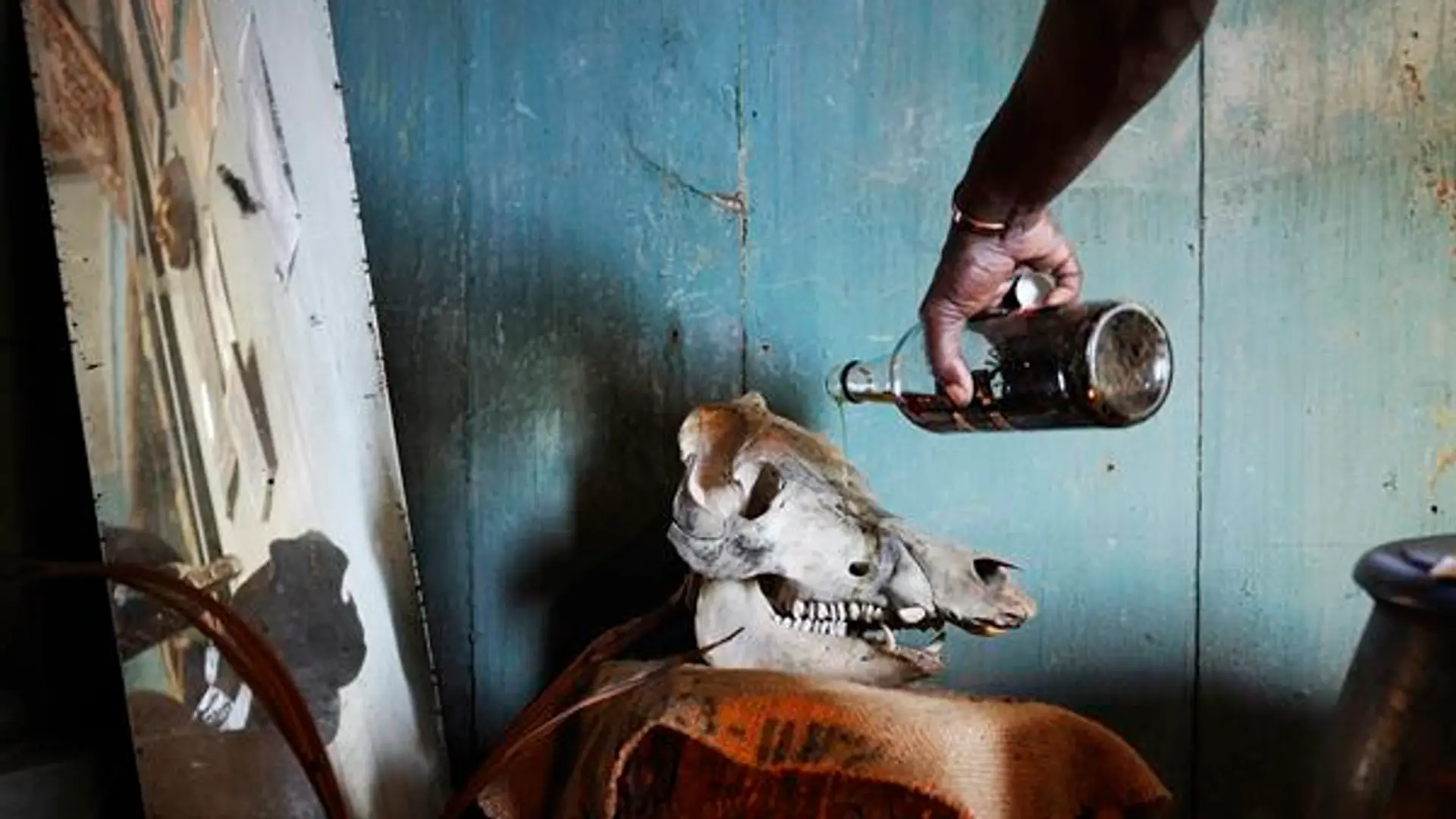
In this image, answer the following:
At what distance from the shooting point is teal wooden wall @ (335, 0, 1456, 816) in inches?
43.1

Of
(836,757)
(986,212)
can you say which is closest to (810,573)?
(836,757)

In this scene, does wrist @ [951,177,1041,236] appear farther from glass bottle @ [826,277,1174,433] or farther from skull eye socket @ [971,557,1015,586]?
skull eye socket @ [971,557,1015,586]

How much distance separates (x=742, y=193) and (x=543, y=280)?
0.62 ft

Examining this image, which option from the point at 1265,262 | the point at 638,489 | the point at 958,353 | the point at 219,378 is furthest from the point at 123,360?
the point at 1265,262

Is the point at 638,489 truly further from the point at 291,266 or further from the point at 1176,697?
the point at 1176,697

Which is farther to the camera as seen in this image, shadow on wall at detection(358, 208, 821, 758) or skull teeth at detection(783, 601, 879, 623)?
shadow on wall at detection(358, 208, 821, 758)

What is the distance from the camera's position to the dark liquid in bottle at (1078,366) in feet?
2.71

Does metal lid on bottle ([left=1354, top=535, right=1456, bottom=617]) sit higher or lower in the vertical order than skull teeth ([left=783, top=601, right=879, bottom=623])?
higher

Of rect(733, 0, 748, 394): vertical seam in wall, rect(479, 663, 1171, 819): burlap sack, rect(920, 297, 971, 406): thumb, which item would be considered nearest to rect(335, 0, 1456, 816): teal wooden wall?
rect(733, 0, 748, 394): vertical seam in wall

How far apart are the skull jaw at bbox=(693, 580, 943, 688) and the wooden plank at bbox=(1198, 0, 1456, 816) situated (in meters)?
0.36

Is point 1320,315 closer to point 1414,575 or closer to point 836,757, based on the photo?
point 1414,575

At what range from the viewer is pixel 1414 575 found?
2.55ft

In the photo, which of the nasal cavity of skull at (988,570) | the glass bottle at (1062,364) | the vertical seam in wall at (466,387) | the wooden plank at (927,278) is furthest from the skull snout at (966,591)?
the vertical seam in wall at (466,387)

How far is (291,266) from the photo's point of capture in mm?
978
